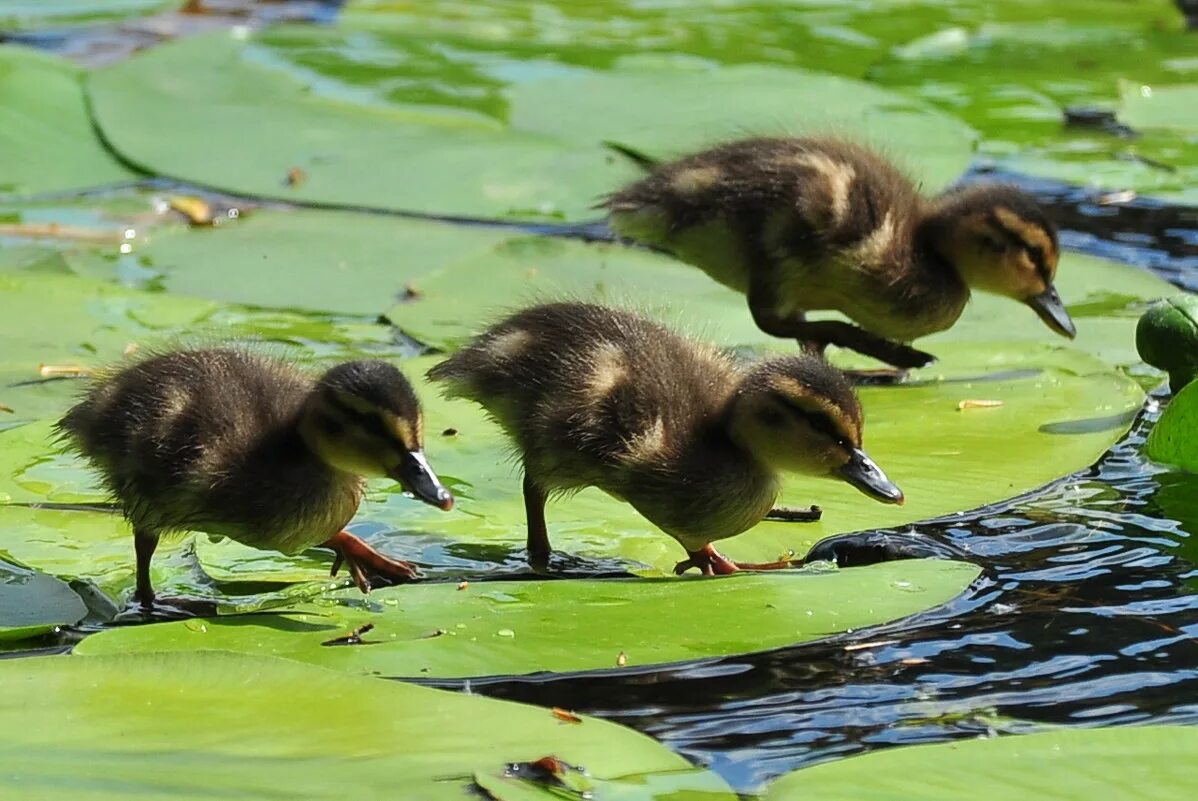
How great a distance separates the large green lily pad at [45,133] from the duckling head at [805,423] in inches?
120

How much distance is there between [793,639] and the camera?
2920 mm

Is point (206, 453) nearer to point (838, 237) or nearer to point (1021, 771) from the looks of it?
point (1021, 771)

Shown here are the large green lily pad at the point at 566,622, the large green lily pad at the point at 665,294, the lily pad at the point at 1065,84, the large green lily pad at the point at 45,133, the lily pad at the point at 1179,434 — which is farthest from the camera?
the lily pad at the point at 1065,84

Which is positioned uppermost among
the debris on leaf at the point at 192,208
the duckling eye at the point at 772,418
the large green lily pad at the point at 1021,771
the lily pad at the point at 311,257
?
the duckling eye at the point at 772,418

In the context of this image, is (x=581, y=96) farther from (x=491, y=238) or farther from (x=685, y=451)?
(x=685, y=451)

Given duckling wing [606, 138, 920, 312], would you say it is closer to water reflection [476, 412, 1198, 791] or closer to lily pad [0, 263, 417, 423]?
lily pad [0, 263, 417, 423]

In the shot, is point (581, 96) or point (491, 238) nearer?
point (491, 238)

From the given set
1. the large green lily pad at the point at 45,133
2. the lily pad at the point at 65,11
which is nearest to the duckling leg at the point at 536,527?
the large green lily pad at the point at 45,133

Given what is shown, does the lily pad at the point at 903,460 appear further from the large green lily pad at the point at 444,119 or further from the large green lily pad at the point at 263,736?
the large green lily pad at the point at 444,119

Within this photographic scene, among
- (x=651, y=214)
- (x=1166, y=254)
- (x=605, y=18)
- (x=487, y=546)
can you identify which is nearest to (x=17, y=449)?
(x=487, y=546)

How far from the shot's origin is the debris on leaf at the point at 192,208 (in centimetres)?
567

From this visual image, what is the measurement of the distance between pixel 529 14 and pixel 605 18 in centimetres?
34

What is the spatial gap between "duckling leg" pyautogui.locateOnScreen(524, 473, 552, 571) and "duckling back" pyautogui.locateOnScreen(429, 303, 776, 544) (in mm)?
19

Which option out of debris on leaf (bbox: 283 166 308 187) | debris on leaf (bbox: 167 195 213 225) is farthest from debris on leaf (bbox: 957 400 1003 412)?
debris on leaf (bbox: 167 195 213 225)
